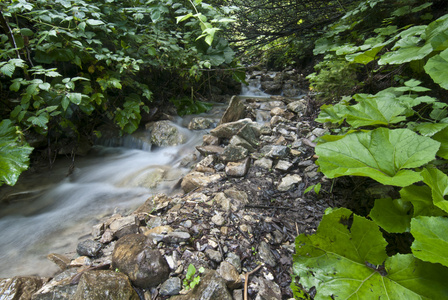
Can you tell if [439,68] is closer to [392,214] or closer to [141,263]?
[392,214]

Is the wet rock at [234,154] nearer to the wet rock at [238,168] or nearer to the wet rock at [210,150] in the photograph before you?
the wet rock at [238,168]

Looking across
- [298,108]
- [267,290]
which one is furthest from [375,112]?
[298,108]

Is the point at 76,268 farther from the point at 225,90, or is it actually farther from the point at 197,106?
the point at 225,90

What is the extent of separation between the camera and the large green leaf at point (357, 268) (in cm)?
81

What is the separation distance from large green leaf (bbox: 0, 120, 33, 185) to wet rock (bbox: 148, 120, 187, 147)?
1.97 meters

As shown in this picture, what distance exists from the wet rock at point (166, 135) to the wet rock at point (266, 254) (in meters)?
2.78

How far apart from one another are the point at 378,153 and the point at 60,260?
248 centimetres

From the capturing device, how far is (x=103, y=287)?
1.16m

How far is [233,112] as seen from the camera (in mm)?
3811

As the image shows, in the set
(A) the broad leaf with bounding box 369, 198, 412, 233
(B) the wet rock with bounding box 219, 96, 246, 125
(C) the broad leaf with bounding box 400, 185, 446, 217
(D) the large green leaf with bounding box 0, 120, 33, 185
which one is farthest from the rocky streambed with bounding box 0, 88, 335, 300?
(B) the wet rock with bounding box 219, 96, 246, 125

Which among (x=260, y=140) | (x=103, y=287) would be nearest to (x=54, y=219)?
(x=103, y=287)

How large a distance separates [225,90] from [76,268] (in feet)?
17.3

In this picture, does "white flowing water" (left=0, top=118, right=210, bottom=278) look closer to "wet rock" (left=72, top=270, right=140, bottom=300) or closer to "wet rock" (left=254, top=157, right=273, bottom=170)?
"wet rock" (left=72, top=270, right=140, bottom=300)

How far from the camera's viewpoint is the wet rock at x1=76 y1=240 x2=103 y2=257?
1754mm
